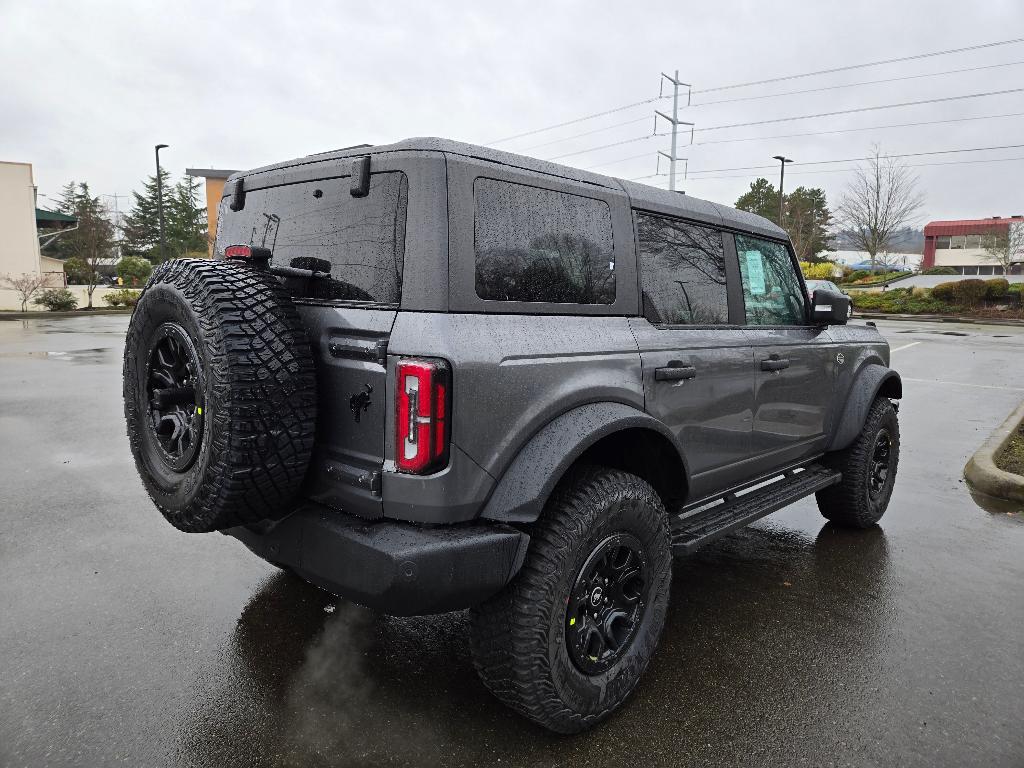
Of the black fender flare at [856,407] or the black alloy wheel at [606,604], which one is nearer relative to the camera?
the black alloy wheel at [606,604]

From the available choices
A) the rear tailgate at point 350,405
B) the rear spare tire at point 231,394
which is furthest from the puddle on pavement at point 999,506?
the rear spare tire at point 231,394

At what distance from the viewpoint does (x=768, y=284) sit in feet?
12.7

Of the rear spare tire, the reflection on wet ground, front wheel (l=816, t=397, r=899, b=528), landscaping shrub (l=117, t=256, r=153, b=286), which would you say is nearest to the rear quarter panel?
the rear spare tire

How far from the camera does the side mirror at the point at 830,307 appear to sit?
3.96 metres

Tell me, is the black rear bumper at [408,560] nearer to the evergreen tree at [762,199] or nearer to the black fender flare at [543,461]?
the black fender flare at [543,461]

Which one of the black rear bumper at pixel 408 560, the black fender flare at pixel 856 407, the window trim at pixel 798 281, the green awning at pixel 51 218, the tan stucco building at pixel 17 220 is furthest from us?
the green awning at pixel 51 218

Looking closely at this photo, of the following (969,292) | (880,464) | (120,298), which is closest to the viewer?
(880,464)

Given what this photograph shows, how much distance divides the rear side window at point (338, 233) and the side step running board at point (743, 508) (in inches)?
66.4

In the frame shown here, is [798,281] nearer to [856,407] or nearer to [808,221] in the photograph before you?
[856,407]

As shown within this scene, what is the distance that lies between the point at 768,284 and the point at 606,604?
217 centimetres

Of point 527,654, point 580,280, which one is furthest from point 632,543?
point 580,280

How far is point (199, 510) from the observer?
7.28ft

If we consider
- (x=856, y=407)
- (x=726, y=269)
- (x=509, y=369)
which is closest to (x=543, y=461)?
(x=509, y=369)

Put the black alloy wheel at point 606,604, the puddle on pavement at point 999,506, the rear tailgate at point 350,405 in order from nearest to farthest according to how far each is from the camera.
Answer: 1. the rear tailgate at point 350,405
2. the black alloy wheel at point 606,604
3. the puddle on pavement at point 999,506
